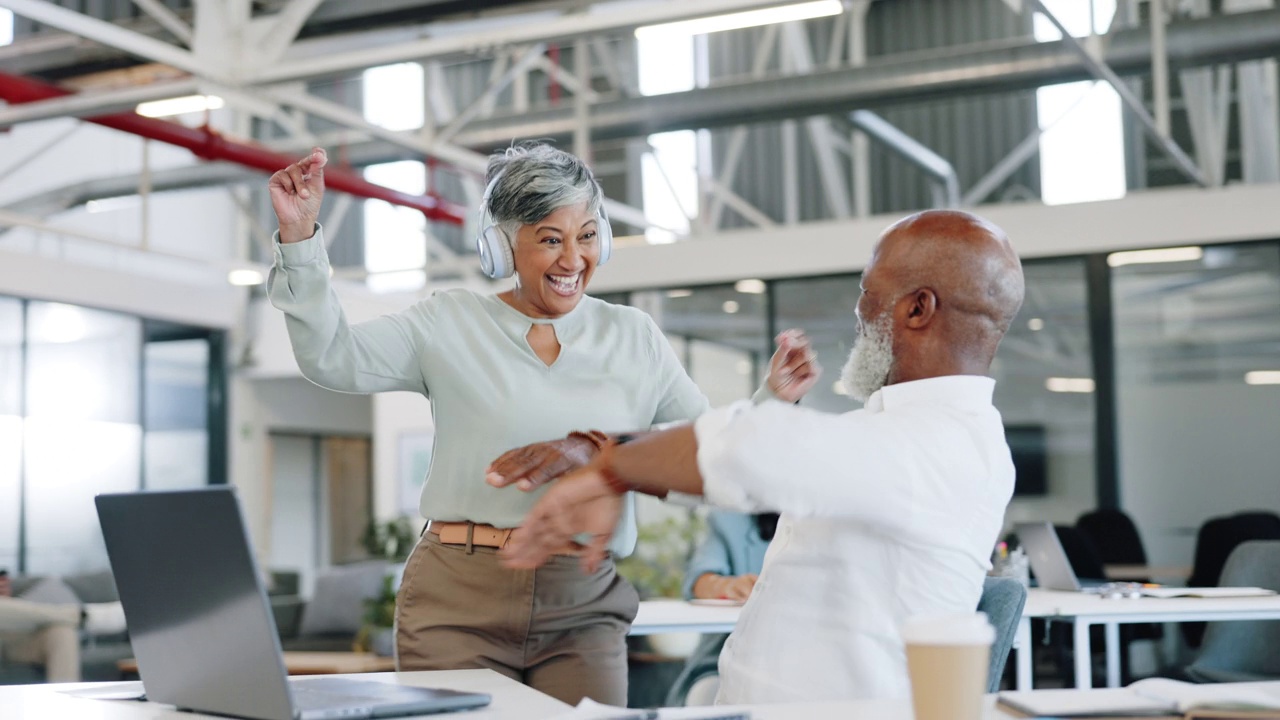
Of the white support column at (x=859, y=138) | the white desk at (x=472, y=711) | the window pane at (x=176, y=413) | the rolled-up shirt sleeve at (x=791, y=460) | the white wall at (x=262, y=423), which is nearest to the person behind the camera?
the rolled-up shirt sleeve at (x=791, y=460)

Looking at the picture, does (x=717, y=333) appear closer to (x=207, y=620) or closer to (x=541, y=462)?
(x=541, y=462)

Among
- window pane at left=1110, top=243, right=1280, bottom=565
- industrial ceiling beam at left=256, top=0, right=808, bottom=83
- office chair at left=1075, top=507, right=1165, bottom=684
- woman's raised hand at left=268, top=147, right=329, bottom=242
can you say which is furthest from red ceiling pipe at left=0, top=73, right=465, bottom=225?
woman's raised hand at left=268, top=147, right=329, bottom=242

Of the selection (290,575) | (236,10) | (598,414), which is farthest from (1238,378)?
(290,575)

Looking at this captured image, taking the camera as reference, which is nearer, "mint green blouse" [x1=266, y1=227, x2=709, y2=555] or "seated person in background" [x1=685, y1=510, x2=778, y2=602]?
"mint green blouse" [x1=266, y1=227, x2=709, y2=555]

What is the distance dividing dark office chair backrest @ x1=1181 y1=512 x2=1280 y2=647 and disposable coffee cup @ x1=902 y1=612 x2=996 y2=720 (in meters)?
6.21

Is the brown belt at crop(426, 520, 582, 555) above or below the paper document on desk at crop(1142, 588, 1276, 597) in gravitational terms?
above

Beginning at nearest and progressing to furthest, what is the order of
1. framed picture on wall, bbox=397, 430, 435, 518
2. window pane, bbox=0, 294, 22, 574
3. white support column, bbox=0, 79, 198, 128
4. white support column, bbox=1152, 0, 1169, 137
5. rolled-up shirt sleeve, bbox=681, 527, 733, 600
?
rolled-up shirt sleeve, bbox=681, 527, 733, 600, white support column, bbox=0, 79, 198, 128, white support column, bbox=1152, 0, 1169, 137, window pane, bbox=0, 294, 22, 574, framed picture on wall, bbox=397, 430, 435, 518

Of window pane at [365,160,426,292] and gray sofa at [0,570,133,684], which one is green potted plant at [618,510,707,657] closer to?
gray sofa at [0,570,133,684]

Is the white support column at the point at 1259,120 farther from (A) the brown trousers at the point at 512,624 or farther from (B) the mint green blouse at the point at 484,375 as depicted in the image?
(A) the brown trousers at the point at 512,624

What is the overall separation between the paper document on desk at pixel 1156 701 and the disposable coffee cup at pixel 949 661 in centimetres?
35

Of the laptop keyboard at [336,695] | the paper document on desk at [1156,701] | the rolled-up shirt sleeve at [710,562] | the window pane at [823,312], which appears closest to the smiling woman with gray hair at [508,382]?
the laptop keyboard at [336,695]

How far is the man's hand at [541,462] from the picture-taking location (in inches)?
73.6

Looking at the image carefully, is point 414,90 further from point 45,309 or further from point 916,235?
point 916,235

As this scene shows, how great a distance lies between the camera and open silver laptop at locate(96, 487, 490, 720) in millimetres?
1440
